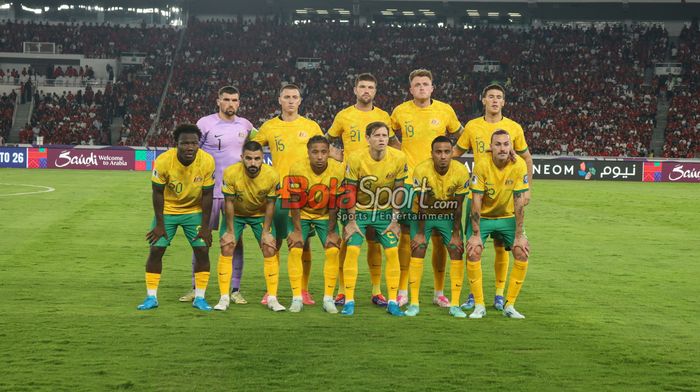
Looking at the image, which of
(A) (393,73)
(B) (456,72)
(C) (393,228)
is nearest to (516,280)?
(C) (393,228)

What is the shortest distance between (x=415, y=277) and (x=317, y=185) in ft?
4.62

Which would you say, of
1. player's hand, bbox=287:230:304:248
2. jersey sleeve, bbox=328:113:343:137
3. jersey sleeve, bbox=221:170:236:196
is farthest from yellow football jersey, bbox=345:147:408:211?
jersey sleeve, bbox=221:170:236:196

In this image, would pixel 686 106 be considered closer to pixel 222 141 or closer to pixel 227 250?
pixel 222 141

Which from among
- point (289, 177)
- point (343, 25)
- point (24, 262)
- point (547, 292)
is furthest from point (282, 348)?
point (343, 25)

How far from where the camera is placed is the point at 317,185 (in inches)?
350

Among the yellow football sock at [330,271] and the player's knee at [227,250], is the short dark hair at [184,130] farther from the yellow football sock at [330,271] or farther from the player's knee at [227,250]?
the yellow football sock at [330,271]

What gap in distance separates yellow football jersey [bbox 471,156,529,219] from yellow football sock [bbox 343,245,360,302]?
1397 millimetres

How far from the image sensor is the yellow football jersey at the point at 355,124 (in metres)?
9.65

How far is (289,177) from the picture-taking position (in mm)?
8953

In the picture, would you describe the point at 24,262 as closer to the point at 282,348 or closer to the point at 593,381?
the point at 282,348

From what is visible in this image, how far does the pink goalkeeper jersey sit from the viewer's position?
947cm

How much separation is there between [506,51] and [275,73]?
14.2 m

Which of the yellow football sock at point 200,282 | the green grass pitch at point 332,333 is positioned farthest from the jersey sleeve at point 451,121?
the yellow football sock at point 200,282

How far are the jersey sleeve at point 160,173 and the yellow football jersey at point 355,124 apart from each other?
212 cm
